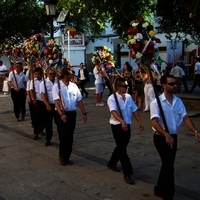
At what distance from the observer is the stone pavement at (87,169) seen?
556 centimetres

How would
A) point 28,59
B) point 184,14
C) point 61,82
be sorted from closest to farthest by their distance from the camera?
1. point 61,82
2. point 28,59
3. point 184,14

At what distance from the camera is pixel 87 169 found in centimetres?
675

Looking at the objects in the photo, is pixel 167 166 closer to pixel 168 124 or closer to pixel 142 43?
pixel 168 124

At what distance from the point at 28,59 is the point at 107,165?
5196 millimetres

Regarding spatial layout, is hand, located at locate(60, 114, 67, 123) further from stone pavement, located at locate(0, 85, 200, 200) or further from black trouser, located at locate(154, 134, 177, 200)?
black trouser, located at locate(154, 134, 177, 200)

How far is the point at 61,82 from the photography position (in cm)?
701

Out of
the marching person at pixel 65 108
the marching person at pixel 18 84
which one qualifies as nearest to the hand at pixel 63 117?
the marching person at pixel 65 108

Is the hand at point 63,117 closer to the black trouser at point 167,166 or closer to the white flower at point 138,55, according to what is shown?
the white flower at point 138,55

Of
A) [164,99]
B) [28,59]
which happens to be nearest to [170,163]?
[164,99]

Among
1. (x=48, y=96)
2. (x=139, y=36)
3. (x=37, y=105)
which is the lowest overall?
(x=37, y=105)

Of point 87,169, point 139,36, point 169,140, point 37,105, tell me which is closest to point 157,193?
point 169,140

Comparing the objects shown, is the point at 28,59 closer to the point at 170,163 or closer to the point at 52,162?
the point at 52,162

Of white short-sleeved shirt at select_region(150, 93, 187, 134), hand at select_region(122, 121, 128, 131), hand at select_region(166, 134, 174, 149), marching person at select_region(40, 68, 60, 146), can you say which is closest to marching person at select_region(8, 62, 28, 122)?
marching person at select_region(40, 68, 60, 146)

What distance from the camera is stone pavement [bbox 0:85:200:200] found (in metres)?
5.56
